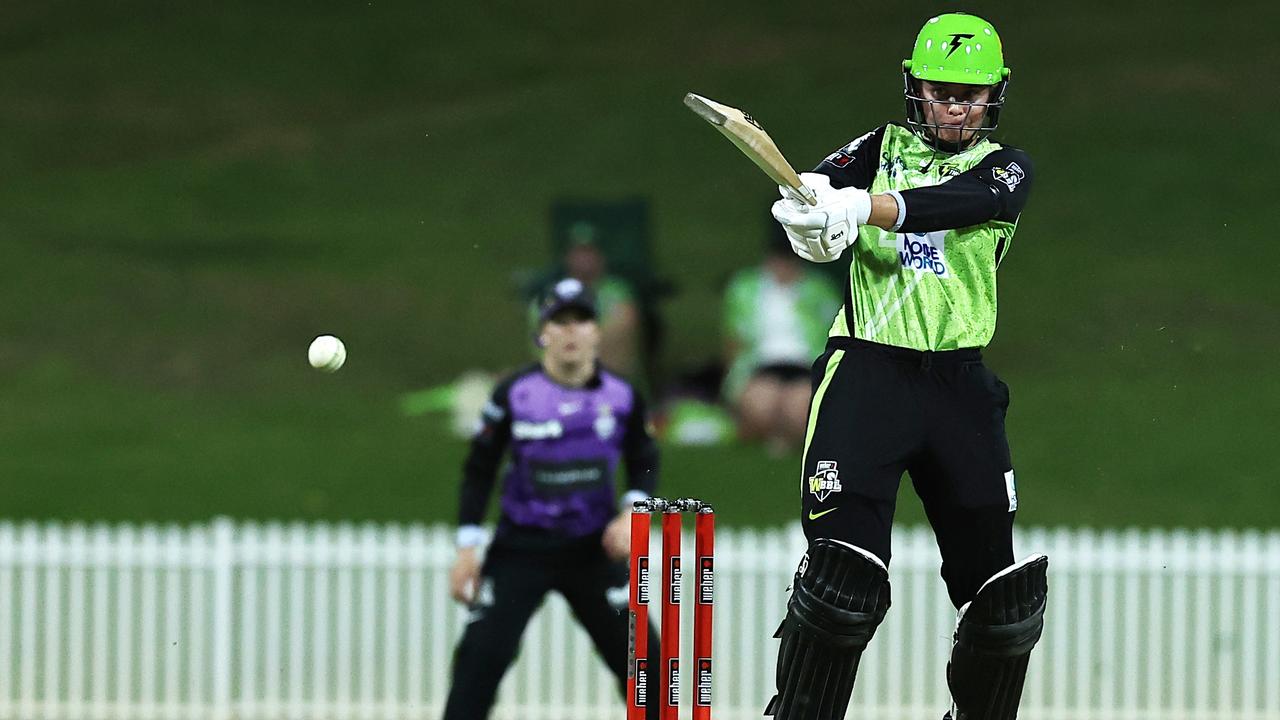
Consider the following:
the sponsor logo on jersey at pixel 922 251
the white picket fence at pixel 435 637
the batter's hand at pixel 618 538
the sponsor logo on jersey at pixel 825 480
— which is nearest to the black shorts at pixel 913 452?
the sponsor logo on jersey at pixel 825 480

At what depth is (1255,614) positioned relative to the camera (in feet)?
30.8

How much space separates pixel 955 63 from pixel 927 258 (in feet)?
1.63

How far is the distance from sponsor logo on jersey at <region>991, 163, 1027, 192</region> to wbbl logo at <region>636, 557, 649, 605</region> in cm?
130

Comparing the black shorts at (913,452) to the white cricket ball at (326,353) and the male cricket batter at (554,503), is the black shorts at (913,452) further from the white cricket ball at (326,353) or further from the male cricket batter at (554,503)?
the male cricket batter at (554,503)

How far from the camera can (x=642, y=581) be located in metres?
4.92

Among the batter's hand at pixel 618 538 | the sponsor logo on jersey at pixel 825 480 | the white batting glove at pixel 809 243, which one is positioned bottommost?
the batter's hand at pixel 618 538

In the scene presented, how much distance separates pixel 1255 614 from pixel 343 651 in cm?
434

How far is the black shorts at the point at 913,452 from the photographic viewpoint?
4988 mm

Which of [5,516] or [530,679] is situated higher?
[5,516]

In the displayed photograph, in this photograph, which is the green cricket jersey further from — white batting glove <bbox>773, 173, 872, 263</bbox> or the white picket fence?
the white picket fence

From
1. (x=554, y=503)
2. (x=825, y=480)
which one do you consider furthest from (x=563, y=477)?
(x=825, y=480)

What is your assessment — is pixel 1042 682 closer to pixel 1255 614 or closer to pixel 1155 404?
Answer: pixel 1255 614

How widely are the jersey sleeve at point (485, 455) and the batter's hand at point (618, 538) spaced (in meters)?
0.53

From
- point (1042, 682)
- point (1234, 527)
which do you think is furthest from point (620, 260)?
point (1042, 682)
